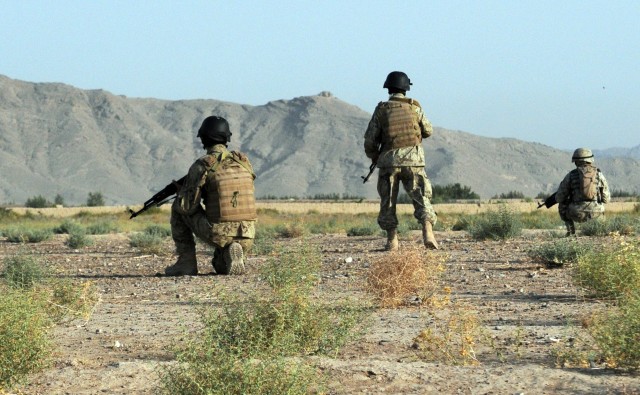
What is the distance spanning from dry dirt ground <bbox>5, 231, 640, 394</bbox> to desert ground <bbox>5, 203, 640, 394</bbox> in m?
0.01

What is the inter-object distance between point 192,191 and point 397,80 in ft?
11.9

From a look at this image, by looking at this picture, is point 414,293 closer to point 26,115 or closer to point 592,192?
point 592,192

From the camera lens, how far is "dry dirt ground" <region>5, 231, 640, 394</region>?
6.56 metres

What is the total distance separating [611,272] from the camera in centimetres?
952

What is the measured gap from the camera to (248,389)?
5.58m

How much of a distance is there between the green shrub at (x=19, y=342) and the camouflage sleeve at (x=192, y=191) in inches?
225

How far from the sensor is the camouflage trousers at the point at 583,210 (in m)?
17.5

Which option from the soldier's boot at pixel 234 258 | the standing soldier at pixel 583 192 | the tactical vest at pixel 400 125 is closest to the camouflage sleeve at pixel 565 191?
the standing soldier at pixel 583 192

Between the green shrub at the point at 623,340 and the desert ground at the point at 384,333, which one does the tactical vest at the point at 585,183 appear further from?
the green shrub at the point at 623,340

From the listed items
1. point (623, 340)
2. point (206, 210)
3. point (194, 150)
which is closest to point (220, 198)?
point (206, 210)

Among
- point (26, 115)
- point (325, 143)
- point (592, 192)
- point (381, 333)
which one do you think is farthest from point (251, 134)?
point (381, 333)

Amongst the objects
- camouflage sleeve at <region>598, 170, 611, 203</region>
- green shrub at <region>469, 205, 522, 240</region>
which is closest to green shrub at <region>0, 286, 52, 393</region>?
camouflage sleeve at <region>598, 170, 611, 203</region>

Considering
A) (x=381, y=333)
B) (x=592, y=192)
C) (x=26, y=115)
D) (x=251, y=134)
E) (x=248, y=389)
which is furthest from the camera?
(x=251, y=134)

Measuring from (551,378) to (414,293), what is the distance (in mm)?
3893
